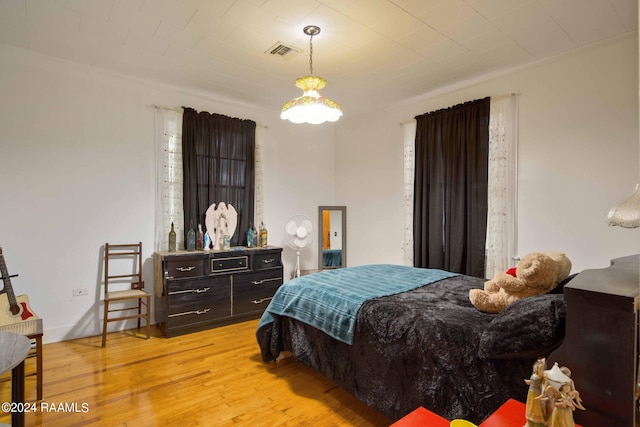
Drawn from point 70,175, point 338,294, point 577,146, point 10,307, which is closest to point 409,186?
point 577,146

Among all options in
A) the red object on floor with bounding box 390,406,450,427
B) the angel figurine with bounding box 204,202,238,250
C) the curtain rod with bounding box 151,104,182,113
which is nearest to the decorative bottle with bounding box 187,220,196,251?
the angel figurine with bounding box 204,202,238,250

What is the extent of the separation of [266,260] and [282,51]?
7.75 ft

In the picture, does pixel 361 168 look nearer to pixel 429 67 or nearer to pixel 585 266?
pixel 429 67

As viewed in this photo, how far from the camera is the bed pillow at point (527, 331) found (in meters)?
1.27

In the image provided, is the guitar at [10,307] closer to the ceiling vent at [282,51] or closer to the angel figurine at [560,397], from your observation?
the ceiling vent at [282,51]

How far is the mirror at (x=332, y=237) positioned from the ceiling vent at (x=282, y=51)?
2.49 meters

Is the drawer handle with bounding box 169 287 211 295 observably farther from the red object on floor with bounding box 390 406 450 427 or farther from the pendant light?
the red object on floor with bounding box 390 406 450 427

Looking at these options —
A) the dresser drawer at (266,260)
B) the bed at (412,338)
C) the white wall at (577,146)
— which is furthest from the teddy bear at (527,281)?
the dresser drawer at (266,260)

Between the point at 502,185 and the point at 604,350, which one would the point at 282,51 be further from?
the point at 604,350

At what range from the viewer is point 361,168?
489 cm

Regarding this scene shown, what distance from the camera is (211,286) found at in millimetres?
3641

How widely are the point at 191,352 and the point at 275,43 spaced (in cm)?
284

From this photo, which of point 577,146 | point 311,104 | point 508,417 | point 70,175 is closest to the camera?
point 508,417

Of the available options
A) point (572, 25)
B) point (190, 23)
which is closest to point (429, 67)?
point (572, 25)
